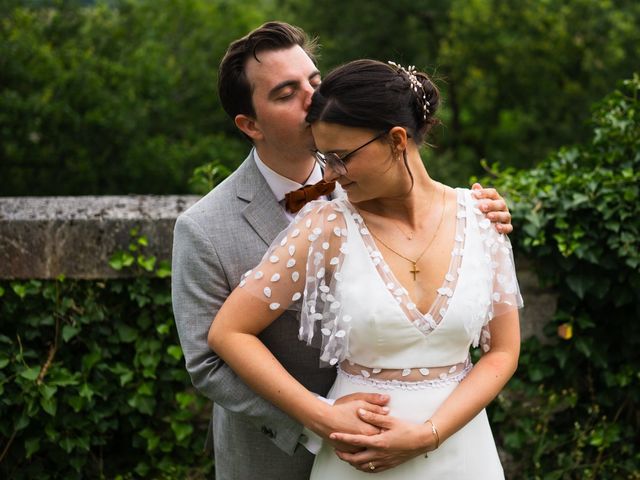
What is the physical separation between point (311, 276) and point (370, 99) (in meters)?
0.52

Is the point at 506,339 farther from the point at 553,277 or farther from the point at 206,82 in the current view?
the point at 206,82

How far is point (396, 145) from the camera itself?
2.26 meters

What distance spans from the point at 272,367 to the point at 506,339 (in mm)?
716

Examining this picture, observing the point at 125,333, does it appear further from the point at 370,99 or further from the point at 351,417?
the point at 370,99

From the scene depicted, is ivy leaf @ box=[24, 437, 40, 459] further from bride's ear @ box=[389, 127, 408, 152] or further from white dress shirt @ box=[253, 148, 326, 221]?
bride's ear @ box=[389, 127, 408, 152]

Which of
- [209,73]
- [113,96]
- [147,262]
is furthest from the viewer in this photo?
[209,73]

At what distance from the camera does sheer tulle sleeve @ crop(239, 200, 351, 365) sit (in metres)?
2.28

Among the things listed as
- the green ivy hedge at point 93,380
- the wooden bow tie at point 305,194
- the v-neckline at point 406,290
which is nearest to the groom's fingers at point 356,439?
the v-neckline at point 406,290

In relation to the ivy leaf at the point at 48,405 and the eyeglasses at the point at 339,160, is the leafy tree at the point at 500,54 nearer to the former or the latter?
the ivy leaf at the point at 48,405

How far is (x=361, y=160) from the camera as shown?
2.24 m

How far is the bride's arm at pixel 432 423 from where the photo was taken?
2.23m

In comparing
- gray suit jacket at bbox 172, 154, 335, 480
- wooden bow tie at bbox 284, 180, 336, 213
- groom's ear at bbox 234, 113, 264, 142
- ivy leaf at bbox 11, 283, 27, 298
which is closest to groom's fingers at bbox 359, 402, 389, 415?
gray suit jacket at bbox 172, 154, 335, 480

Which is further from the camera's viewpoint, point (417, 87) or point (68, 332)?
point (68, 332)

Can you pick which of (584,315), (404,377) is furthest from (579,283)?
(404,377)
